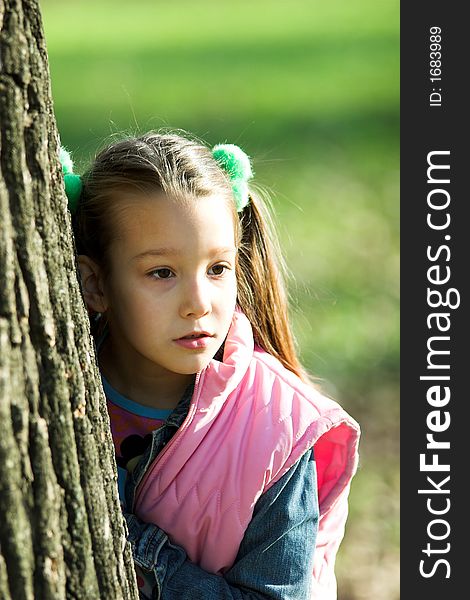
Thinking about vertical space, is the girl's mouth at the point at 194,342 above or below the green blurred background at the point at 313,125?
below

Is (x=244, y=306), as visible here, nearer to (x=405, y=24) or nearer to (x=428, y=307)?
Answer: (x=428, y=307)

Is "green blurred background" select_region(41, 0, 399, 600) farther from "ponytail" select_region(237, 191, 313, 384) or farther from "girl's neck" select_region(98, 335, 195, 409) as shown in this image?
Result: "girl's neck" select_region(98, 335, 195, 409)

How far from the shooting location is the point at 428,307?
191 inches

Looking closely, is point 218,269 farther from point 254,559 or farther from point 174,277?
point 254,559

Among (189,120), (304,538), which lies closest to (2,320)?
(304,538)

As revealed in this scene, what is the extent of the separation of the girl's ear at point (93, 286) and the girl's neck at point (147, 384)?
173 millimetres

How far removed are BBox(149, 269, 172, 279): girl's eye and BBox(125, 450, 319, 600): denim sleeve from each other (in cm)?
51

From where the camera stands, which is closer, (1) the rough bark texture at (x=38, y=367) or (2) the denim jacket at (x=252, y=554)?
(1) the rough bark texture at (x=38, y=367)

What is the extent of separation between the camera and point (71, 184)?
2.56 metres

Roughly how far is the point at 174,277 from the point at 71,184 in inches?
13.7

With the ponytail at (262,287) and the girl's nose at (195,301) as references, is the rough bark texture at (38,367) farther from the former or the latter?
the ponytail at (262,287)

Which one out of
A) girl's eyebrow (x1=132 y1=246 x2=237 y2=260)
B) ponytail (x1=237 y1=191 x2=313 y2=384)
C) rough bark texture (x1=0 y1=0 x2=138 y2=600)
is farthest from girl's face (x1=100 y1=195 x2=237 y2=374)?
rough bark texture (x1=0 y1=0 x2=138 y2=600)

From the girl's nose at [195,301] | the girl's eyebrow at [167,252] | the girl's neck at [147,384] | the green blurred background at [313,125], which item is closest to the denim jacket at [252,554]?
the girl's neck at [147,384]

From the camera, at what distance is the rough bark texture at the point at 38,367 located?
1733 millimetres
